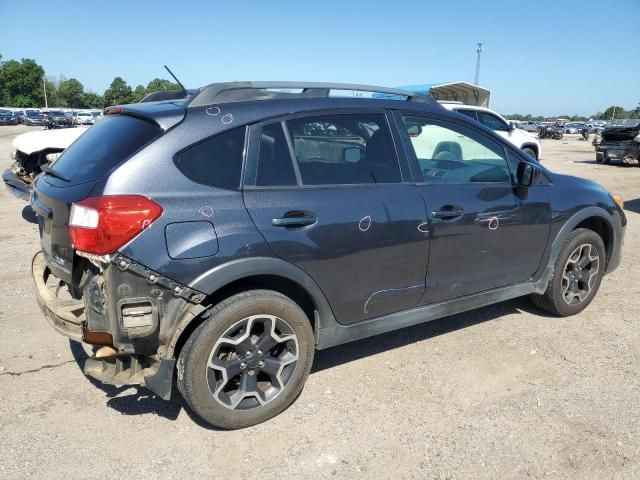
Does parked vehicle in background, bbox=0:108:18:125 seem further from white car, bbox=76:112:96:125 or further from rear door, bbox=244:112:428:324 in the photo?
rear door, bbox=244:112:428:324

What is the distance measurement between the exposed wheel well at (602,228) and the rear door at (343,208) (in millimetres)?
1972

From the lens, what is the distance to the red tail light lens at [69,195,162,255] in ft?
7.86

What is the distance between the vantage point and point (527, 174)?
3711 mm

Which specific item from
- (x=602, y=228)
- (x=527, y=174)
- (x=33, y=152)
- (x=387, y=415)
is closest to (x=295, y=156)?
(x=387, y=415)

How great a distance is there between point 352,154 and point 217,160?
0.90 m

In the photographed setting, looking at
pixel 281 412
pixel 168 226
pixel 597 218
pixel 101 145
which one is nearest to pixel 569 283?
pixel 597 218

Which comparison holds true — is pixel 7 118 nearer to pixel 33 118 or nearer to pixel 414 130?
pixel 33 118

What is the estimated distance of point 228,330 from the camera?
2670 mm

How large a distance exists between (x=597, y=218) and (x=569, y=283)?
620 mm

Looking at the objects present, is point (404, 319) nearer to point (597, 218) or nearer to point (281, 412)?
point (281, 412)

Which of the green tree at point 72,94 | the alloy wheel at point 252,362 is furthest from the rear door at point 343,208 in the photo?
the green tree at point 72,94

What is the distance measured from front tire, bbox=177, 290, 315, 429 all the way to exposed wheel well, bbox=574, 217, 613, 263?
283 cm

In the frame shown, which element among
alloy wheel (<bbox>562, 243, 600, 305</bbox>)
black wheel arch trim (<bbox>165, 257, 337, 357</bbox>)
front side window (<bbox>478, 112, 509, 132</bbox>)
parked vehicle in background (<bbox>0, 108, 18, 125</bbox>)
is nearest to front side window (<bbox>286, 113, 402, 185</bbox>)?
black wheel arch trim (<bbox>165, 257, 337, 357</bbox>)

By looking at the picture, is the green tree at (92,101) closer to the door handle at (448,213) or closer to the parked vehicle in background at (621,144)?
the parked vehicle in background at (621,144)
